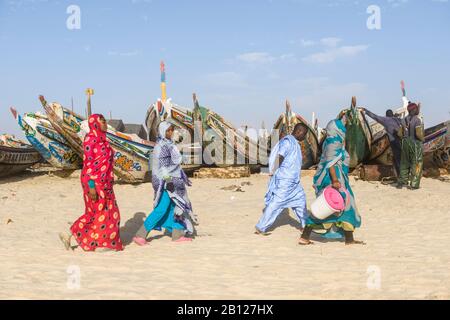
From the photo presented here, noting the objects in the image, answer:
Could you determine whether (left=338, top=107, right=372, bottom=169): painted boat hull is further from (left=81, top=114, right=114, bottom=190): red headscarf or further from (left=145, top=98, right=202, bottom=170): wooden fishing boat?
(left=81, top=114, right=114, bottom=190): red headscarf

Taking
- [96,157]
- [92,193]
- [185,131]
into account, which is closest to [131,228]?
[92,193]

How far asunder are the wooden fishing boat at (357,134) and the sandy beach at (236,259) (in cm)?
363

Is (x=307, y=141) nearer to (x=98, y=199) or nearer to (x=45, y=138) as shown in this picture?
(x=45, y=138)

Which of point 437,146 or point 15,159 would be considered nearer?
point 437,146

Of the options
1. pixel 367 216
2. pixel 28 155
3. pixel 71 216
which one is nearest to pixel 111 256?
pixel 71 216

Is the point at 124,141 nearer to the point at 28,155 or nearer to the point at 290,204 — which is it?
the point at 28,155

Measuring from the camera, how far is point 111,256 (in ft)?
18.4

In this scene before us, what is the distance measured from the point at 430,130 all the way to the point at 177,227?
10916 millimetres

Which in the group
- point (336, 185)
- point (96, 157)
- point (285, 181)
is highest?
point (96, 157)

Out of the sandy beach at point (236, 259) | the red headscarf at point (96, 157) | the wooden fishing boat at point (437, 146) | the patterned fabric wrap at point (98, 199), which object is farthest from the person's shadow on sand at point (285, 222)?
the wooden fishing boat at point (437, 146)

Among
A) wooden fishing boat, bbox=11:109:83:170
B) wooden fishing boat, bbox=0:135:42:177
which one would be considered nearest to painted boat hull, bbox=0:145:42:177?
wooden fishing boat, bbox=0:135:42:177

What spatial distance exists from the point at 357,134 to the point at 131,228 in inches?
315

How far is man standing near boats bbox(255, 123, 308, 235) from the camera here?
681cm

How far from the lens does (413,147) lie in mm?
11094
